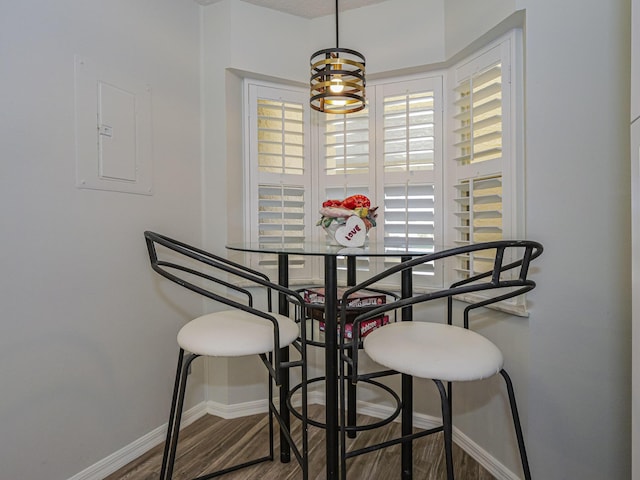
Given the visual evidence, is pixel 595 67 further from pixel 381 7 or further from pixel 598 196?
pixel 381 7

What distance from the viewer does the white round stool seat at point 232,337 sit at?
A: 1.37 m

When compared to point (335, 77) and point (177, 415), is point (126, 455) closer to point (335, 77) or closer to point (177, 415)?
point (177, 415)

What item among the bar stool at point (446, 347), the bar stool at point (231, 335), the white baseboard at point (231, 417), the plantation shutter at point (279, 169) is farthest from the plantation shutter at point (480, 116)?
the white baseboard at point (231, 417)

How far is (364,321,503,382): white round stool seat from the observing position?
1.12 meters

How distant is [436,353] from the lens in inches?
46.8

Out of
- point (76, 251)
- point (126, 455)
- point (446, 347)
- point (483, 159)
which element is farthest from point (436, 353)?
point (126, 455)

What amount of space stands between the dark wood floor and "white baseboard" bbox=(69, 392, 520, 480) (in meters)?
0.03

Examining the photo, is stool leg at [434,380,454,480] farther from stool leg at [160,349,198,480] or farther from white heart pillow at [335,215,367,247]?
stool leg at [160,349,198,480]

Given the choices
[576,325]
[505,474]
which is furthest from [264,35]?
[505,474]

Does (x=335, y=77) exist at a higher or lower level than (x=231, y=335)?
higher

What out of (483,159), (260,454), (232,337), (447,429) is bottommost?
(260,454)

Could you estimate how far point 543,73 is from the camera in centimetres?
152

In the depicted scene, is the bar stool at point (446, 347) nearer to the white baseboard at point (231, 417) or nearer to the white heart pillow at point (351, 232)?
the white heart pillow at point (351, 232)

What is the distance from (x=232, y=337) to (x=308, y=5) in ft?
6.26
